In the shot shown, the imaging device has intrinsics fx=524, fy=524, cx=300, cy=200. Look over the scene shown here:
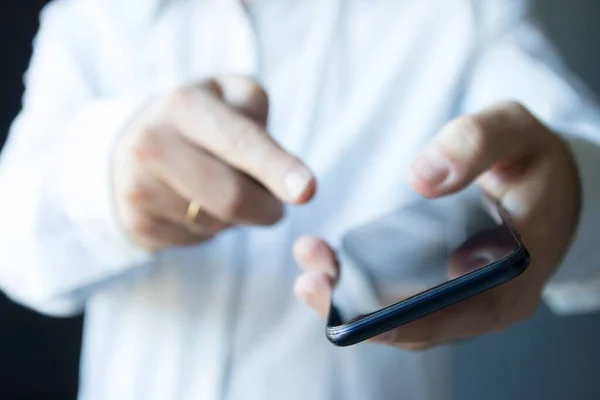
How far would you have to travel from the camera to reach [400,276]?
0.74 feet

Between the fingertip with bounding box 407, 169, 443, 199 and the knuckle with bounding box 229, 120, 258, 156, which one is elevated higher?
the knuckle with bounding box 229, 120, 258, 156

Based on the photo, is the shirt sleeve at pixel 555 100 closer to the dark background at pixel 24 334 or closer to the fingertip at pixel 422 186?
the fingertip at pixel 422 186

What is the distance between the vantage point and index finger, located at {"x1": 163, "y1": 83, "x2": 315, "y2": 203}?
190 millimetres

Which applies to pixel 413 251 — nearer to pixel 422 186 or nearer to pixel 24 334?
pixel 422 186

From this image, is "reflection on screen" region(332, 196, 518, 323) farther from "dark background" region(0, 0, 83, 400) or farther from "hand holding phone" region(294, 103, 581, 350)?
"dark background" region(0, 0, 83, 400)

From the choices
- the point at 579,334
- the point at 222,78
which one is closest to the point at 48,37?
the point at 222,78

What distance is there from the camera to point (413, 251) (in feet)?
0.81

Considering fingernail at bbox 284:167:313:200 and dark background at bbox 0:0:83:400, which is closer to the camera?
fingernail at bbox 284:167:313:200

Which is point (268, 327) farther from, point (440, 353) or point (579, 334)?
point (579, 334)

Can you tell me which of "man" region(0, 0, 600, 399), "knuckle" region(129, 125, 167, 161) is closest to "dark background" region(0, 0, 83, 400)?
"man" region(0, 0, 600, 399)

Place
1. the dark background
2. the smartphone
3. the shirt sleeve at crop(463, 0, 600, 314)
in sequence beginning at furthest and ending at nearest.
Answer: the dark background < the shirt sleeve at crop(463, 0, 600, 314) < the smartphone

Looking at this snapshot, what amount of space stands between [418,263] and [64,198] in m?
0.18

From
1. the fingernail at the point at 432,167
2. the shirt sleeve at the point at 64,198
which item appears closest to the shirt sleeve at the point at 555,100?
the fingernail at the point at 432,167

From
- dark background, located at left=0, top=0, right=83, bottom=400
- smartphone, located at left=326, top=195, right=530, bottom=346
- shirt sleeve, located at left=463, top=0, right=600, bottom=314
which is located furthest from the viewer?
dark background, located at left=0, top=0, right=83, bottom=400
